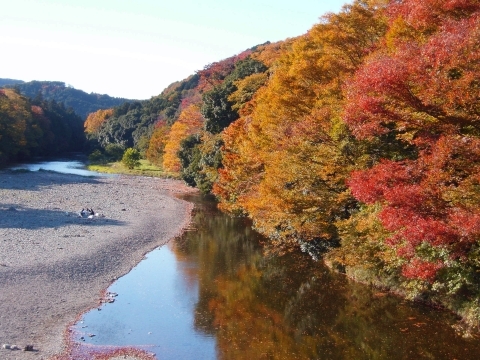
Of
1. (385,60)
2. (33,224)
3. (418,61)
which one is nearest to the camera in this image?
(418,61)

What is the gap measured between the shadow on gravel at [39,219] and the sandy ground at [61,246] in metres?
0.06

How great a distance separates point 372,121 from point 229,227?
23.1 metres

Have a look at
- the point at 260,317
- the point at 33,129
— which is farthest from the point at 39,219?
the point at 33,129

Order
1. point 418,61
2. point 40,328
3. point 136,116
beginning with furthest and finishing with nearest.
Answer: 1. point 136,116
2. point 40,328
3. point 418,61

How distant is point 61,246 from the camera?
995 inches

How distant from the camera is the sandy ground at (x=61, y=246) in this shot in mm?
15953

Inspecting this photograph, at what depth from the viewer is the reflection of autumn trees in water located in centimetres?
1495

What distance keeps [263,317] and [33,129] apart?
78.9m

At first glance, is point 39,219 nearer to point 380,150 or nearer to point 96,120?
point 380,150

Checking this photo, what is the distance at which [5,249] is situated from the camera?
23.6m

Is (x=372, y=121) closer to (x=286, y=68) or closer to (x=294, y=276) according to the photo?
(x=294, y=276)

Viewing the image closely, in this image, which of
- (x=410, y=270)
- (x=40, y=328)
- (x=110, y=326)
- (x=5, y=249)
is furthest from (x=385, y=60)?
(x=5, y=249)

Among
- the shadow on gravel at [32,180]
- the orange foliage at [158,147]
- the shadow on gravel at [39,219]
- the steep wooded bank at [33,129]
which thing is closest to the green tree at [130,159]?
the orange foliage at [158,147]

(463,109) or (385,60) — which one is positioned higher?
(385,60)
